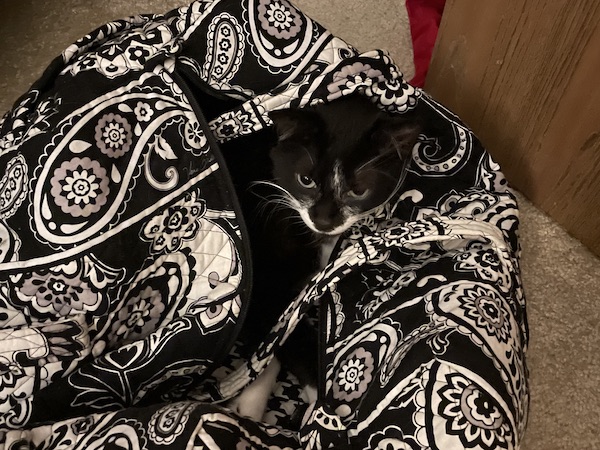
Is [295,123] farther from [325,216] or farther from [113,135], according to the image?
[113,135]

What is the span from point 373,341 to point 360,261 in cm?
12

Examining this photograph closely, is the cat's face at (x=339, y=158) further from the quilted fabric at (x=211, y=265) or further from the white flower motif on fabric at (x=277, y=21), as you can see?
the white flower motif on fabric at (x=277, y=21)

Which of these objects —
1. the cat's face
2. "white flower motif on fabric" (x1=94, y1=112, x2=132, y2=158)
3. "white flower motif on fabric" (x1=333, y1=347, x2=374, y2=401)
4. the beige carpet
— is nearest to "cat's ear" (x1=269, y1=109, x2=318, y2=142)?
the cat's face

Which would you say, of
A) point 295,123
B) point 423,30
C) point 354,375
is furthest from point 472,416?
point 423,30

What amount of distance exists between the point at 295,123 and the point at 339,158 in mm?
75

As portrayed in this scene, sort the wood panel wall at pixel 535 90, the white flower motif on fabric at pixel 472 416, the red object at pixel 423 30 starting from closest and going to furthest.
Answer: the white flower motif on fabric at pixel 472 416, the wood panel wall at pixel 535 90, the red object at pixel 423 30

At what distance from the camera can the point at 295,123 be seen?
2.71ft

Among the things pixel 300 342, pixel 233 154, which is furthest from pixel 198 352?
pixel 233 154

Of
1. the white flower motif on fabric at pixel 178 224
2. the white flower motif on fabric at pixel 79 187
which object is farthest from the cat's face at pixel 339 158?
the white flower motif on fabric at pixel 79 187

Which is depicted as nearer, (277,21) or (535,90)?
(277,21)

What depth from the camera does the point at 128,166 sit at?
0.85m

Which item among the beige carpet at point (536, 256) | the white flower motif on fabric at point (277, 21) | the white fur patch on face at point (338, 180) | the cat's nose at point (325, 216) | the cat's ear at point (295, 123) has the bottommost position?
the beige carpet at point (536, 256)

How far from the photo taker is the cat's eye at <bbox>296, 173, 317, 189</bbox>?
2.84ft

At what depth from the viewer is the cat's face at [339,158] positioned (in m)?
0.83
